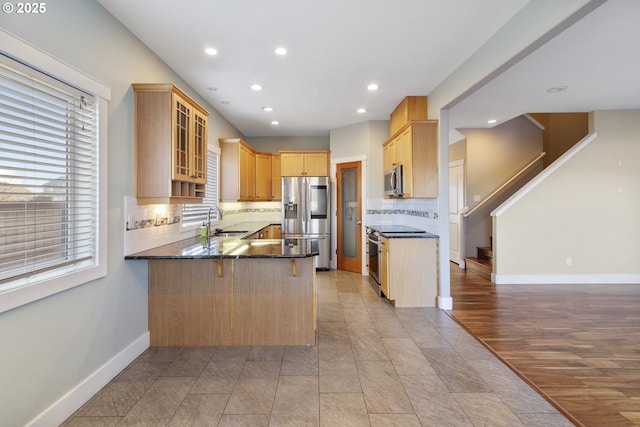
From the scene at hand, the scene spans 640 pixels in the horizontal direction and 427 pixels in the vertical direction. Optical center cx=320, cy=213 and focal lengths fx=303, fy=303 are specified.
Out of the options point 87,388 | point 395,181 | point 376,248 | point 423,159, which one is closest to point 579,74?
point 423,159

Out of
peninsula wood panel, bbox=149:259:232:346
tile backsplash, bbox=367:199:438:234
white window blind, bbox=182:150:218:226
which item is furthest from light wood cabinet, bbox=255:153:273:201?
peninsula wood panel, bbox=149:259:232:346

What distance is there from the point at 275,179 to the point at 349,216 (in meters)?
1.83

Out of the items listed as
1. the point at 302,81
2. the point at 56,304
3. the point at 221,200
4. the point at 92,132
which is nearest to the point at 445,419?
the point at 56,304

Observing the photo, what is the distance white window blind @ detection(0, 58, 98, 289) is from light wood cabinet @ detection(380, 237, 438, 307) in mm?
3169

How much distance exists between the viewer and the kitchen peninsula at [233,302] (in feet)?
9.30

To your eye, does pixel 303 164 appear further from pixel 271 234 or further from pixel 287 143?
pixel 271 234

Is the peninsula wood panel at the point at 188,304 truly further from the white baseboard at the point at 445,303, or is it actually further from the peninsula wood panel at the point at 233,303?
the white baseboard at the point at 445,303

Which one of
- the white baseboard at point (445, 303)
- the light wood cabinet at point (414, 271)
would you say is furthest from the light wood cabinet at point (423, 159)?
the white baseboard at point (445, 303)

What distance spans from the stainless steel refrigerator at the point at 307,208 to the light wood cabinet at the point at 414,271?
2.12 meters

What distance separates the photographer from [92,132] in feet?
7.15

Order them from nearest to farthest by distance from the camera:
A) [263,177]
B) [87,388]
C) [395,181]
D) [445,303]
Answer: [87,388]
[445,303]
[395,181]
[263,177]

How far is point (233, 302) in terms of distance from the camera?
2.85 m

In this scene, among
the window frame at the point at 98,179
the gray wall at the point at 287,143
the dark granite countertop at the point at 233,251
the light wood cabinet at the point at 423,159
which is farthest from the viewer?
the gray wall at the point at 287,143

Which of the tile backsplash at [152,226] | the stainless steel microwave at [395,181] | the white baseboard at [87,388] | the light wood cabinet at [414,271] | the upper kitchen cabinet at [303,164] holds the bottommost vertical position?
the white baseboard at [87,388]
